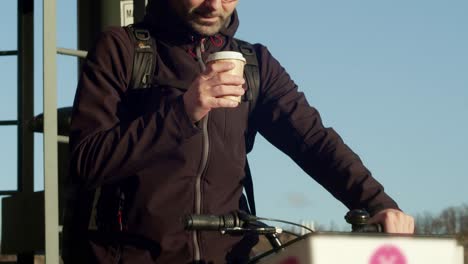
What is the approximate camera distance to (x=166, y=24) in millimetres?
4355

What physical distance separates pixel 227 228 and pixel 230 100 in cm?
46

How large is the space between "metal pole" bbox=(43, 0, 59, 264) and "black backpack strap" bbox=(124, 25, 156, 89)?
0.86 m

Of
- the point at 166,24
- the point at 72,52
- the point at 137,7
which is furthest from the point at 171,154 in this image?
the point at 137,7

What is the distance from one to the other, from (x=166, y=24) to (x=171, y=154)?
2.03 ft

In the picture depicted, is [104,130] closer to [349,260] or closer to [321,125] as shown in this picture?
[321,125]

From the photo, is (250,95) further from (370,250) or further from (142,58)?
(370,250)

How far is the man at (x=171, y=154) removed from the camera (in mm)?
3830

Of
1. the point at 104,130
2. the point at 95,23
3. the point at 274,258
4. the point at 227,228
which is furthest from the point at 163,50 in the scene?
the point at 95,23

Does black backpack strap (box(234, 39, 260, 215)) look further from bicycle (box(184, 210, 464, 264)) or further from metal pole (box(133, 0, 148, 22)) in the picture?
metal pole (box(133, 0, 148, 22))

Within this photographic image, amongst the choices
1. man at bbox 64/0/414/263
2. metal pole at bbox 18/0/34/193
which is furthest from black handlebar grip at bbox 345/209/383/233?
metal pole at bbox 18/0/34/193

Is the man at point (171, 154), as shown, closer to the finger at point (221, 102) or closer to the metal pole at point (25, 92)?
the finger at point (221, 102)

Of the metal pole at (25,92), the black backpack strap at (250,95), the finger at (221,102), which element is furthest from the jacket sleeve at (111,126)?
the metal pole at (25,92)

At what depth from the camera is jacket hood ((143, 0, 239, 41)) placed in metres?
4.33

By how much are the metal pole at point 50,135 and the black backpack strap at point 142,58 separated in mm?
863
